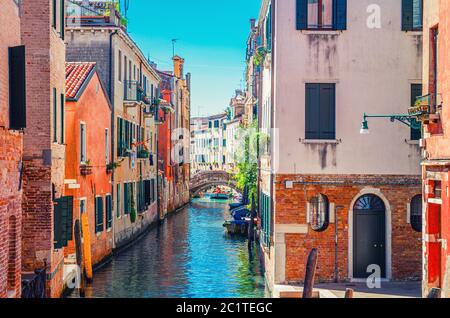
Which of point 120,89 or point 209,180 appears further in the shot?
point 209,180

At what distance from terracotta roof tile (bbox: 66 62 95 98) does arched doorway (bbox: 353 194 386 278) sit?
23.3ft

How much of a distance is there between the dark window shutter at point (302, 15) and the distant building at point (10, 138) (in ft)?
20.0

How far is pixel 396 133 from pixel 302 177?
2.10 m

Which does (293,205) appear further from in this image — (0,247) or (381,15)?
(0,247)

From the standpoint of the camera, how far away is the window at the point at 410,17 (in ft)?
44.8

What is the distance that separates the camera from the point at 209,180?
49.1 m

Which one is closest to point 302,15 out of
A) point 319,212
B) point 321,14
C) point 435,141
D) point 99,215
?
point 321,14

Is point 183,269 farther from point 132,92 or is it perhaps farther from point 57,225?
point 132,92

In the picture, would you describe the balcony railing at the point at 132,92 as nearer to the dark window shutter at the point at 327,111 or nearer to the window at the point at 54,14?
the window at the point at 54,14

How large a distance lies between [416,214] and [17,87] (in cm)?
845

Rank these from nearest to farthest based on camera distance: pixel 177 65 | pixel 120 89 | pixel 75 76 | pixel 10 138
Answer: pixel 10 138, pixel 75 76, pixel 120 89, pixel 177 65

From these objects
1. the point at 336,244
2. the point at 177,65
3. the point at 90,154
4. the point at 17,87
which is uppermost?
the point at 177,65
